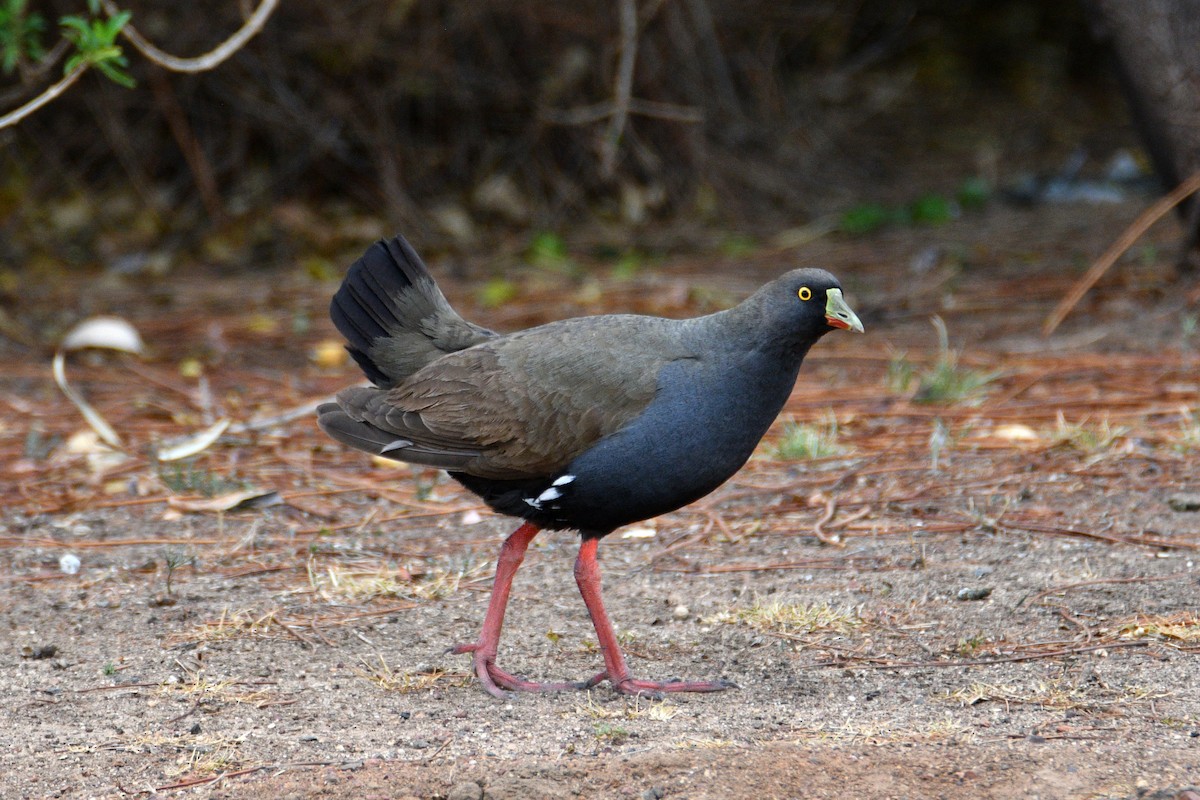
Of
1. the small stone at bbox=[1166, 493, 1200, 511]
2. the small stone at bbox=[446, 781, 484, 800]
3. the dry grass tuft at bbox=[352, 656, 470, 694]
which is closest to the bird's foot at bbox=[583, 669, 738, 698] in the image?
the dry grass tuft at bbox=[352, 656, 470, 694]

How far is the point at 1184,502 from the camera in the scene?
4.91 meters

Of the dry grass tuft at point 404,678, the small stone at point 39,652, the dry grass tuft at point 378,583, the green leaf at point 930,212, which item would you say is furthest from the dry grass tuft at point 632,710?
the green leaf at point 930,212

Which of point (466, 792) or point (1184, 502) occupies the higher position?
point (1184, 502)

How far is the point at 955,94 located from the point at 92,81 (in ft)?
25.4

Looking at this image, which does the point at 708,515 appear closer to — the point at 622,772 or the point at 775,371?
the point at 775,371

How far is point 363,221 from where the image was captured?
915 cm

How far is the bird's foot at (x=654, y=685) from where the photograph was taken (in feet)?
12.2

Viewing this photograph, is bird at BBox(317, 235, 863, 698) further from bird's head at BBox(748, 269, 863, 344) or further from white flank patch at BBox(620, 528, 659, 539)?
white flank patch at BBox(620, 528, 659, 539)

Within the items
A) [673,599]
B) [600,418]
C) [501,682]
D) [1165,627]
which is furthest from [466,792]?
[1165,627]

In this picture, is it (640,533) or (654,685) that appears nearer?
(654,685)

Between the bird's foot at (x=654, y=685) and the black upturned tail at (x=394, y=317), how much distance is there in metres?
1.17

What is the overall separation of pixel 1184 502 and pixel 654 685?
92.5 inches

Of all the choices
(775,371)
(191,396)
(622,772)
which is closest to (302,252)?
(191,396)

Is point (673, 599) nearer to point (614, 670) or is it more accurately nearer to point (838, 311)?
point (614, 670)
